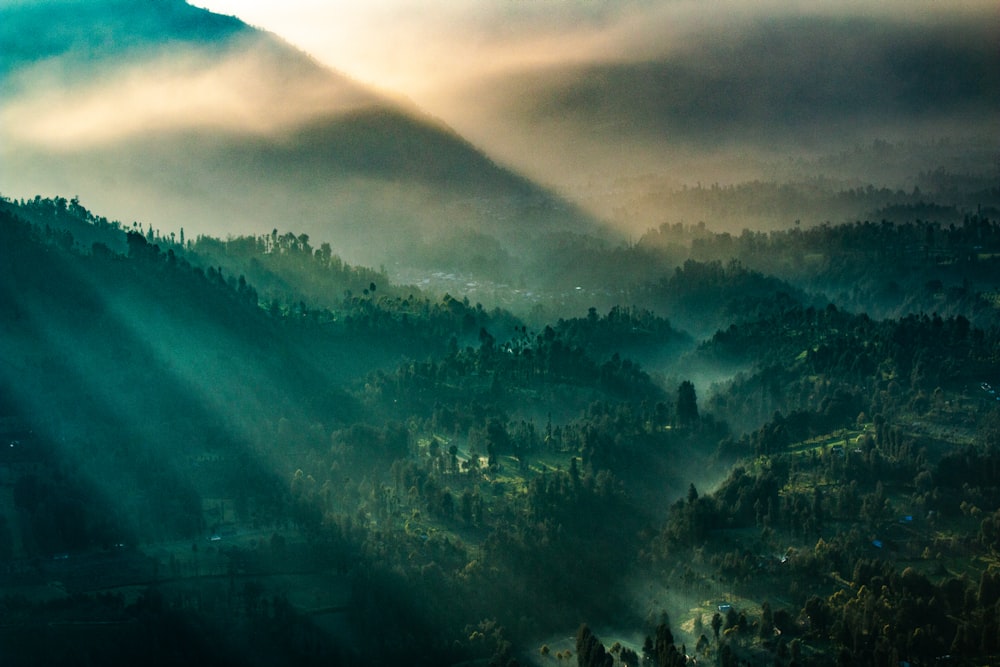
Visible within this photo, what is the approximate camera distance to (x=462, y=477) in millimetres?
94062

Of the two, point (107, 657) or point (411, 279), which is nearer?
point (107, 657)

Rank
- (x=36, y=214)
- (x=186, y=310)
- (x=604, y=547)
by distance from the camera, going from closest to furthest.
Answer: (x=604, y=547) < (x=186, y=310) < (x=36, y=214)

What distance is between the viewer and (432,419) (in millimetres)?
106312

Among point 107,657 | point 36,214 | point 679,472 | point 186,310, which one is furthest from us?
point 36,214

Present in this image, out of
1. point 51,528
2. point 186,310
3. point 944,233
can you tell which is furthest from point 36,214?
point 944,233

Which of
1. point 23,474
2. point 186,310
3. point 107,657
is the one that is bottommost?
point 107,657

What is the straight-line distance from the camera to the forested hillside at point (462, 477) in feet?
240

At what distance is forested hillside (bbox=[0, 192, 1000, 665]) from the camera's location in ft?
240

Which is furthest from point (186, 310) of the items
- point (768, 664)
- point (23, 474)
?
point (768, 664)

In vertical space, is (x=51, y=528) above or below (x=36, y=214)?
below

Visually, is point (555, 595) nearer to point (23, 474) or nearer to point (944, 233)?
point (23, 474)

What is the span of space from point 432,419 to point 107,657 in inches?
1578

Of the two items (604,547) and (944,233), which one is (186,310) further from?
(944,233)

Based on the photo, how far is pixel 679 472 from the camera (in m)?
99.2
